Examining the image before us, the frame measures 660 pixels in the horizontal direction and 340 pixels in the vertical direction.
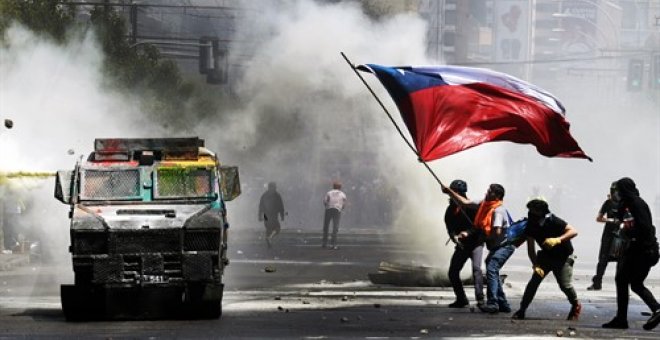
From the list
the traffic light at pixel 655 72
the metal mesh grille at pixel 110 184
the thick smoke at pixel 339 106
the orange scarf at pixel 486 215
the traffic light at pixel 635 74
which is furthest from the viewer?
the traffic light at pixel 635 74

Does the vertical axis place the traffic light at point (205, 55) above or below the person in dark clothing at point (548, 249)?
above

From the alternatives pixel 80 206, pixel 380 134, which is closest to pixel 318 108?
pixel 380 134

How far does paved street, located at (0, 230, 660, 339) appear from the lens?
1709cm

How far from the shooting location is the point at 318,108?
46438mm

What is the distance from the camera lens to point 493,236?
20391mm

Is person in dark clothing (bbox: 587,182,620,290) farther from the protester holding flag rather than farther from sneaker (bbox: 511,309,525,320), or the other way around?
sneaker (bbox: 511,309,525,320)

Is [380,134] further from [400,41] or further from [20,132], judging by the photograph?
[20,132]

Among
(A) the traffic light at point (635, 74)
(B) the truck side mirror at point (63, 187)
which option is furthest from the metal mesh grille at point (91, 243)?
(A) the traffic light at point (635, 74)

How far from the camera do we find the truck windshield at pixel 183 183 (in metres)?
19.7

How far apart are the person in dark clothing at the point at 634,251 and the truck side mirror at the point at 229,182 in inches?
177

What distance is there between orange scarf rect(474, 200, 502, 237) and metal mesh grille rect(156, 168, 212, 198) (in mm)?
3221

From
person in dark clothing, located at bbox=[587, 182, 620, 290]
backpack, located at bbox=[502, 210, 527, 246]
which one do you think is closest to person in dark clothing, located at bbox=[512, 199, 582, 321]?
backpack, located at bbox=[502, 210, 527, 246]

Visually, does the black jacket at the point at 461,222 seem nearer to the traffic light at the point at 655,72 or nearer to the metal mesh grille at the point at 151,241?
the metal mesh grille at the point at 151,241

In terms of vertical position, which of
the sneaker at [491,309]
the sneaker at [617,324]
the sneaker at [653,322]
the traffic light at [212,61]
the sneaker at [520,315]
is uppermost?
the traffic light at [212,61]
